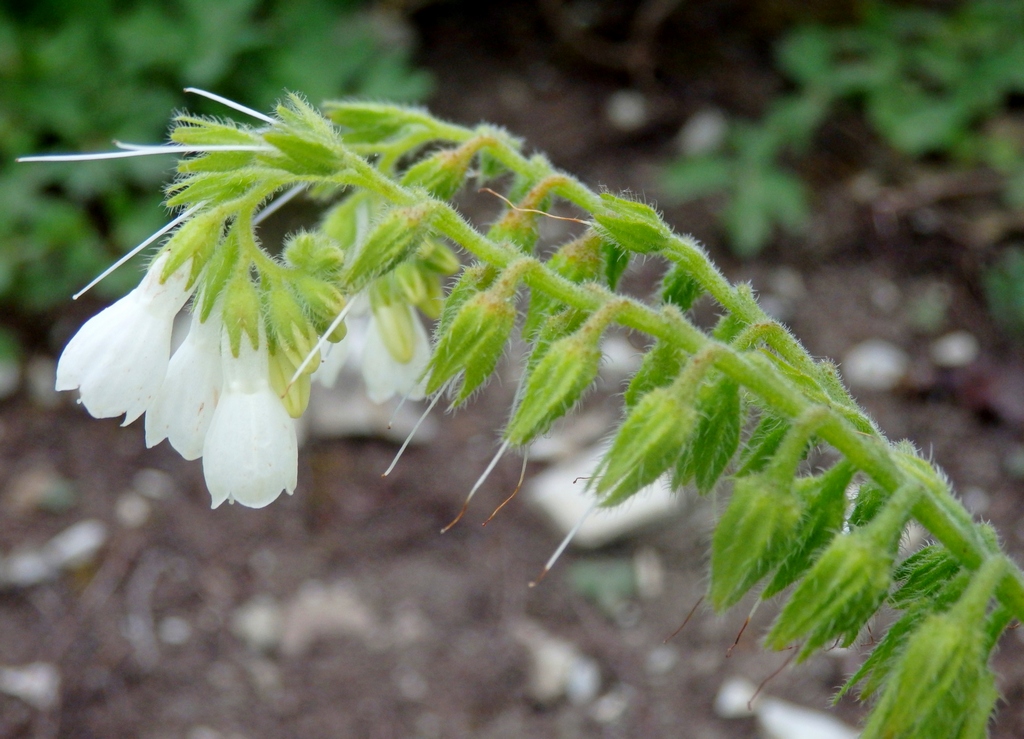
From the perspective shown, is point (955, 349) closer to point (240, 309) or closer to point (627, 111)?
point (627, 111)

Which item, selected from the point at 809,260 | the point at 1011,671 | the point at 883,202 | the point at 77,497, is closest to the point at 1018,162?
the point at 883,202

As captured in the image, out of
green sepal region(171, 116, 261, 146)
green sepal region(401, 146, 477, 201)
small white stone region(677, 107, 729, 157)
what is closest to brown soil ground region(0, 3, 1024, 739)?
small white stone region(677, 107, 729, 157)

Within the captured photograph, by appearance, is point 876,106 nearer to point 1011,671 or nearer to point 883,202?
point 883,202

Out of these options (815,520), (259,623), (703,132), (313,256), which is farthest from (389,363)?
(703,132)

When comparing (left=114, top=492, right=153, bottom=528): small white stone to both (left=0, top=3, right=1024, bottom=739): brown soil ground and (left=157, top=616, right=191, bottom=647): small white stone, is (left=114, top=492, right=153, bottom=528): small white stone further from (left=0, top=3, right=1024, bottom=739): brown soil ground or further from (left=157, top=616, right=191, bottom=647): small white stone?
(left=157, top=616, right=191, bottom=647): small white stone

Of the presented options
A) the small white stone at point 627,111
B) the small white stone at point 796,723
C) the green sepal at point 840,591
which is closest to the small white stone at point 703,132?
the small white stone at point 627,111
